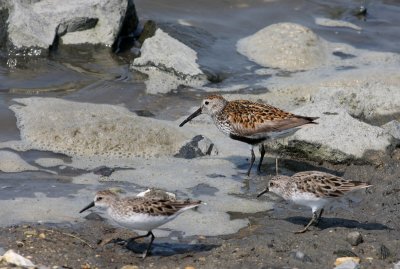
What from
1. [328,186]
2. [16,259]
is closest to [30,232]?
[16,259]

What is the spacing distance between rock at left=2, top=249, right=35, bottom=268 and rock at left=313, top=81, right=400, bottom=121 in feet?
17.8

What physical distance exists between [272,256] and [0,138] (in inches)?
175

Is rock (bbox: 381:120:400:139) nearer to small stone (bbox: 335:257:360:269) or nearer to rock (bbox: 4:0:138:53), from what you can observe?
small stone (bbox: 335:257:360:269)

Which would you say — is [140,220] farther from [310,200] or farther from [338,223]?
[338,223]

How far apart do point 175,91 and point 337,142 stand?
11.1ft

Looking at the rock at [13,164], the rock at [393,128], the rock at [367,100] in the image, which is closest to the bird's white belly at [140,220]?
the rock at [13,164]

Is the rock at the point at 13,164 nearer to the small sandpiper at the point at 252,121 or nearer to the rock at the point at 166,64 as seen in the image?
the small sandpiper at the point at 252,121

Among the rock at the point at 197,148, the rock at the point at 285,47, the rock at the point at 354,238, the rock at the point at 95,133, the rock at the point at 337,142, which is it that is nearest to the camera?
the rock at the point at 354,238

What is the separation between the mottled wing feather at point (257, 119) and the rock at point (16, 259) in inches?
142

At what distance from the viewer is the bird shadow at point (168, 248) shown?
7578mm

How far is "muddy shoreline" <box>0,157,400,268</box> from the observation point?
7195 millimetres

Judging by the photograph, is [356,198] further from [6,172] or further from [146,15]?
[146,15]

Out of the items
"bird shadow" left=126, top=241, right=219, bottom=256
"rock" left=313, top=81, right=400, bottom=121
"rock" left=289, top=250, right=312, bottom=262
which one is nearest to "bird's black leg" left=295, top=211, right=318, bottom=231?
"rock" left=289, top=250, right=312, bottom=262

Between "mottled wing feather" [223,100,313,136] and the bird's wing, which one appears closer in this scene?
the bird's wing
